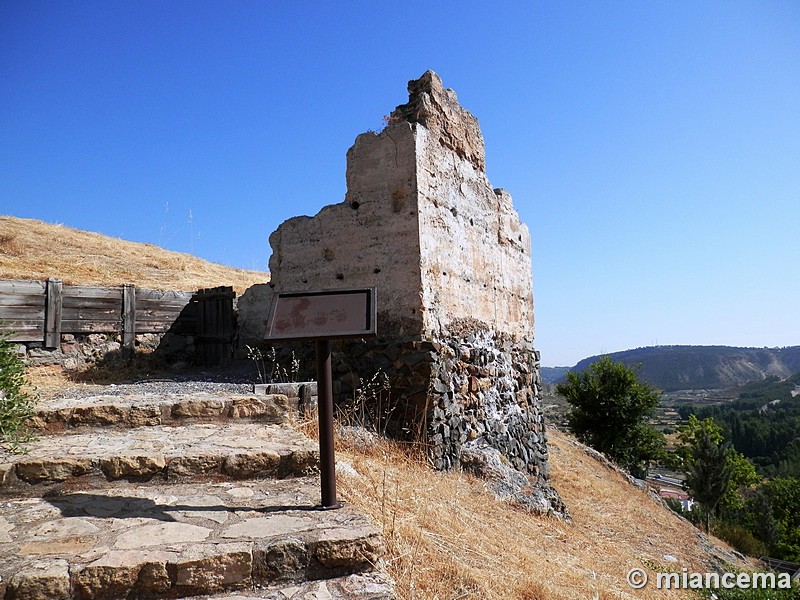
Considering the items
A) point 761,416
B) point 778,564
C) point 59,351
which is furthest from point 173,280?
point 761,416

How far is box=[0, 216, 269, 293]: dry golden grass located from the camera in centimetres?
1728

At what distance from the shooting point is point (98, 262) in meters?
19.9

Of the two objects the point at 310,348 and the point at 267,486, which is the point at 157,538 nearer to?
the point at 267,486

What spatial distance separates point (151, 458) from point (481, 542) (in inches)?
108

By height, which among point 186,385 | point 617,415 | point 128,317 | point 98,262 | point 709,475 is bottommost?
point 709,475

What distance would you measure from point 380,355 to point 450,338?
100 centimetres

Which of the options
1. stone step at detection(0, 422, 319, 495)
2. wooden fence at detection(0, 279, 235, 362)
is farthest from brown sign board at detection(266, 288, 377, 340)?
wooden fence at detection(0, 279, 235, 362)

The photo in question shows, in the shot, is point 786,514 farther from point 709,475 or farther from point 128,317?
point 128,317

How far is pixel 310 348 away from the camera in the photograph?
7746 mm

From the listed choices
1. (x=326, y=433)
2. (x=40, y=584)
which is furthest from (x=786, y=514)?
(x=40, y=584)

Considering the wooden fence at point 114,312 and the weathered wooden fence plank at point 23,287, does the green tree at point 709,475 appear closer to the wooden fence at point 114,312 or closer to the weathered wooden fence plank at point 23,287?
the wooden fence at point 114,312

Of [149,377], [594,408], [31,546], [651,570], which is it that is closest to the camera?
[31,546]

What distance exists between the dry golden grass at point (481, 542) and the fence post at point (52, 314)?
23.4 feet

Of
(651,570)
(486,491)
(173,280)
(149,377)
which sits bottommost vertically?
(651,570)
